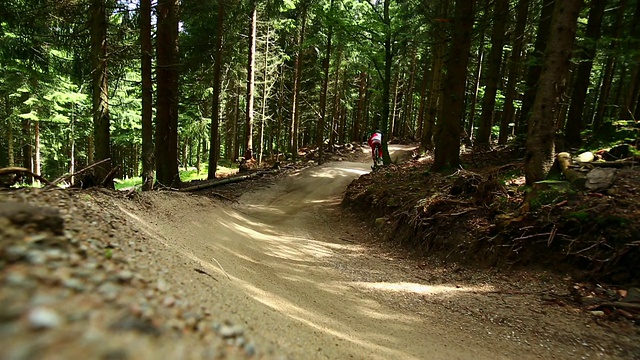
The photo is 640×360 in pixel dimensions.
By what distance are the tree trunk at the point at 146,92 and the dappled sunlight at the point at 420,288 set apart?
245 inches

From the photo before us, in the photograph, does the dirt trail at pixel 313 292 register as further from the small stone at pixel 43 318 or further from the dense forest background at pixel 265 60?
the dense forest background at pixel 265 60

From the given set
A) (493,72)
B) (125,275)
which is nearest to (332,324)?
(125,275)

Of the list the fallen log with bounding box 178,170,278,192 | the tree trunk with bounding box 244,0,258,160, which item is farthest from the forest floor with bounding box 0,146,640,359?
the tree trunk with bounding box 244,0,258,160

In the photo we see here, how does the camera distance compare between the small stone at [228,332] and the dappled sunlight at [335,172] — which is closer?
the small stone at [228,332]

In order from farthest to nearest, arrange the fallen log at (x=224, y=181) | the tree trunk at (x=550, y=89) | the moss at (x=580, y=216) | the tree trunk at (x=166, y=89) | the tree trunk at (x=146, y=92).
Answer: the fallen log at (x=224, y=181)
the tree trunk at (x=166, y=89)
the tree trunk at (x=146, y=92)
the tree trunk at (x=550, y=89)
the moss at (x=580, y=216)

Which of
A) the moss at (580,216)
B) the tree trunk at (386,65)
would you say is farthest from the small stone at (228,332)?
the tree trunk at (386,65)

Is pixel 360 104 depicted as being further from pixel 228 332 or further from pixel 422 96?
pixel 228 332

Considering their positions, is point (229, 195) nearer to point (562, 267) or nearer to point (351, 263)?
point (351, 263)

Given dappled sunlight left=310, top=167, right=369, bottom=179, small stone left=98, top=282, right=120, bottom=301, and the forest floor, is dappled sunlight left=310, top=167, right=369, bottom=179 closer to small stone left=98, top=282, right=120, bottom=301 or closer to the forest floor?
the forest floor

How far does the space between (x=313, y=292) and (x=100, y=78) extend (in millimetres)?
8700

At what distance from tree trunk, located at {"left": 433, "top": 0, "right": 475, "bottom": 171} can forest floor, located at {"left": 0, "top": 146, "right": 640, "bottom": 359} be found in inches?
66.3

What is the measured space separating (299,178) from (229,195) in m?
5.18

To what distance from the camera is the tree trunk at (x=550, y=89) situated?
5.87 m

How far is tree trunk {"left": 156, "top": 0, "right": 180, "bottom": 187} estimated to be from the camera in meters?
10.0
